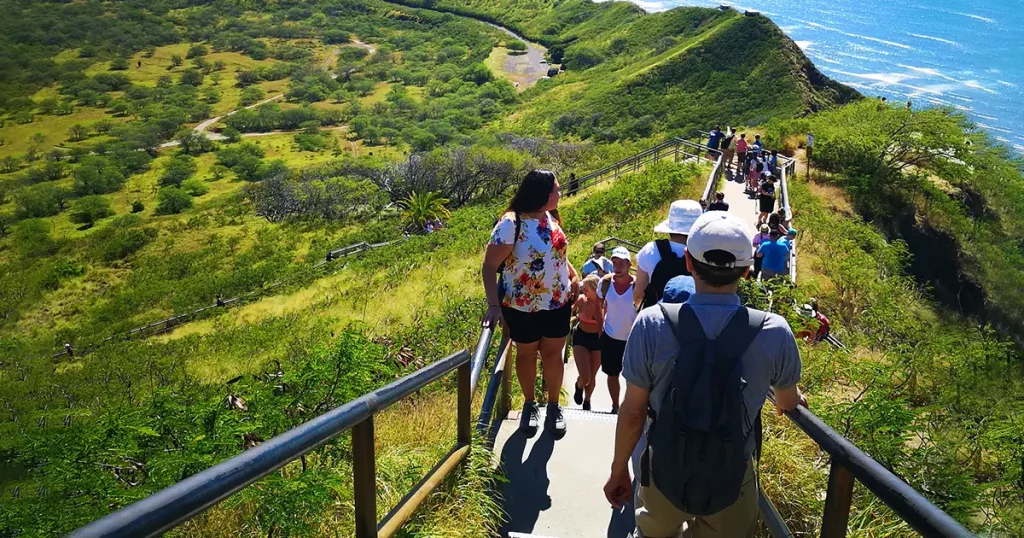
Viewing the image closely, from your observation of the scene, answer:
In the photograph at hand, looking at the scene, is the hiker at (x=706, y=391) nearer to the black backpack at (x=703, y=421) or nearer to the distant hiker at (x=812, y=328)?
the black backpack at (x=703, y=421)

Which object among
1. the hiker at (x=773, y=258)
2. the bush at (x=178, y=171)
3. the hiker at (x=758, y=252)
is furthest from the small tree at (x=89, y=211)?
the hiker at (x=773, y=258)

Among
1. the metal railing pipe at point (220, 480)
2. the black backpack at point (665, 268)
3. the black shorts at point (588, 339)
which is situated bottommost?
the black shorts at point (588, 339)

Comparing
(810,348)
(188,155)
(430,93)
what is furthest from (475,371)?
(430,93)

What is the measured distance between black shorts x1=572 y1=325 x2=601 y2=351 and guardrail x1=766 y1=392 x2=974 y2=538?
2.91 metres

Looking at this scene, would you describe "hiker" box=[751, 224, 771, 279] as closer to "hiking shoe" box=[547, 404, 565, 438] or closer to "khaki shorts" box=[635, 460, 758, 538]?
"hiking shoe" box=[547, 404, 565, 438]

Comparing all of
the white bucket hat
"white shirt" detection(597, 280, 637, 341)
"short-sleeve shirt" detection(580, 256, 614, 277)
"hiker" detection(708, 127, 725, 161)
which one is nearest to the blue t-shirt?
"short-sleeve shirt" detection(580, 256, 614, 277)

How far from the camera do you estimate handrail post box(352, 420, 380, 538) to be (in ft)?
8.31

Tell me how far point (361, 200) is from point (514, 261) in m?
39.2

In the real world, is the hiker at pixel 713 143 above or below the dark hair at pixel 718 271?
below

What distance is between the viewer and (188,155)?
85.8m

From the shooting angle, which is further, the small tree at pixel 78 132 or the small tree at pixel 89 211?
the small tree at pixel 78 132

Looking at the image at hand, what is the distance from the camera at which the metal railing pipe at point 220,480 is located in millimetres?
1402

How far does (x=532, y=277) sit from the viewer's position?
4.46 meters

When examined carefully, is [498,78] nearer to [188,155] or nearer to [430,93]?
[430,93]
